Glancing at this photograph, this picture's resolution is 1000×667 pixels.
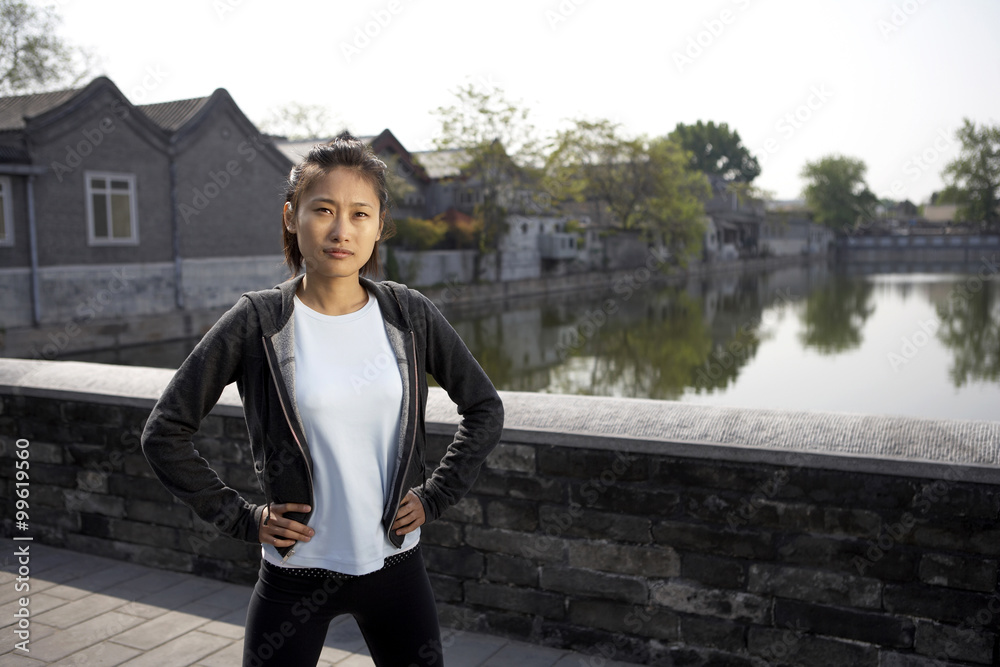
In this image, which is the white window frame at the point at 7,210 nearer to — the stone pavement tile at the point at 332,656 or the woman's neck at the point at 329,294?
the stone pavement tile at the point at 332,656

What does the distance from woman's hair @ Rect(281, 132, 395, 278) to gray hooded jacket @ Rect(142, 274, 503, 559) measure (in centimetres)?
10

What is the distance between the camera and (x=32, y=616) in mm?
3236

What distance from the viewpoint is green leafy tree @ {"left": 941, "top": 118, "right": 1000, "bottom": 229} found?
7281cm

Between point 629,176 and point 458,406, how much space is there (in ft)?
143

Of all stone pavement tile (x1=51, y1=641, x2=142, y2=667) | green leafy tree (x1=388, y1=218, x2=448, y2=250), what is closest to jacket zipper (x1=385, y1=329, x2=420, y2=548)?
stone pavement tile (x1=51, y1=641, x2=142, y2=667)

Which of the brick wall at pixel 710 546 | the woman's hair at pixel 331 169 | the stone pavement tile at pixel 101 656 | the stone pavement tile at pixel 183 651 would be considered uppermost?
the woman's hair at pixel 331 169


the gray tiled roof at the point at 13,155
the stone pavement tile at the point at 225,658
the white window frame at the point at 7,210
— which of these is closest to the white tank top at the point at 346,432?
the stone pavement tile at the point at 225,658

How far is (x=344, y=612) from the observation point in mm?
1703

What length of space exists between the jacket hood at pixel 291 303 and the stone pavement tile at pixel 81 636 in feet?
6.39

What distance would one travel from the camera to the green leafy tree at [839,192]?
8612cm

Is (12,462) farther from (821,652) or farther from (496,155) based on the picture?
(496,155)

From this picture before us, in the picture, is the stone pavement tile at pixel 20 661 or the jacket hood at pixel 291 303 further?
the stone pavement tile at pixel 20 661

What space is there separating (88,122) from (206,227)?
164 inches

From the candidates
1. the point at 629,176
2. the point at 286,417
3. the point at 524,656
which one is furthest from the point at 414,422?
the point at 629,176
